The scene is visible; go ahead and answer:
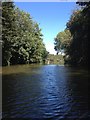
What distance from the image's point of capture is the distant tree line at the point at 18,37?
192 feet

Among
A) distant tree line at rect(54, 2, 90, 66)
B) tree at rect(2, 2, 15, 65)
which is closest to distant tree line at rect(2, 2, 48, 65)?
tree at rect(2, 2, 15, 65)

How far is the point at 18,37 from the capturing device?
67.8m

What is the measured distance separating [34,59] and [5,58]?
30913mm

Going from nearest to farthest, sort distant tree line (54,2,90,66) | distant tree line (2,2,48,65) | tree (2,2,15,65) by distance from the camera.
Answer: distant tree line (54,2,90,66) → tree (2,2,15,65) → distant tree line (2,2,48,65)

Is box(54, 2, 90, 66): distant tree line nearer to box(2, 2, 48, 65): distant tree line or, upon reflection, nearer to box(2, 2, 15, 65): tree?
box(2, 2, 48, 65): distant tree line

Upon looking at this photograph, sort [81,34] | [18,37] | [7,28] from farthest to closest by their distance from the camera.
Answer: [18,37] < [81,34] < [7,28]

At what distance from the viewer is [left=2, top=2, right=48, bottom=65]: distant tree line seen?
58.7 metres

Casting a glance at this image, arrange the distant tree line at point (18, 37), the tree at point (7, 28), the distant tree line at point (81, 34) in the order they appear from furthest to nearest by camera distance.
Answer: the distant tree line at point (18, 37), the tree at point (7, 28), the distant tree line at point (81, 34)

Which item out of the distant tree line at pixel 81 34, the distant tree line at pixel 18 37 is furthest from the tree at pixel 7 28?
the distant tree line at pixel 81 34

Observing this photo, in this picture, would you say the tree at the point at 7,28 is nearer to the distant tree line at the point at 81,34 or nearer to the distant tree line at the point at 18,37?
the distant tree line at the point at 18,37

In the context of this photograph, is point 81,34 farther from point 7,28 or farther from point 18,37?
point 7,28

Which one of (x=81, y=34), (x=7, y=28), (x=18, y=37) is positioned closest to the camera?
(x=7, y=28)

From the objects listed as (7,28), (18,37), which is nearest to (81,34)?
(18,37)

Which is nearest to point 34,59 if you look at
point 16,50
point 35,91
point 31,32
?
point 31,32
